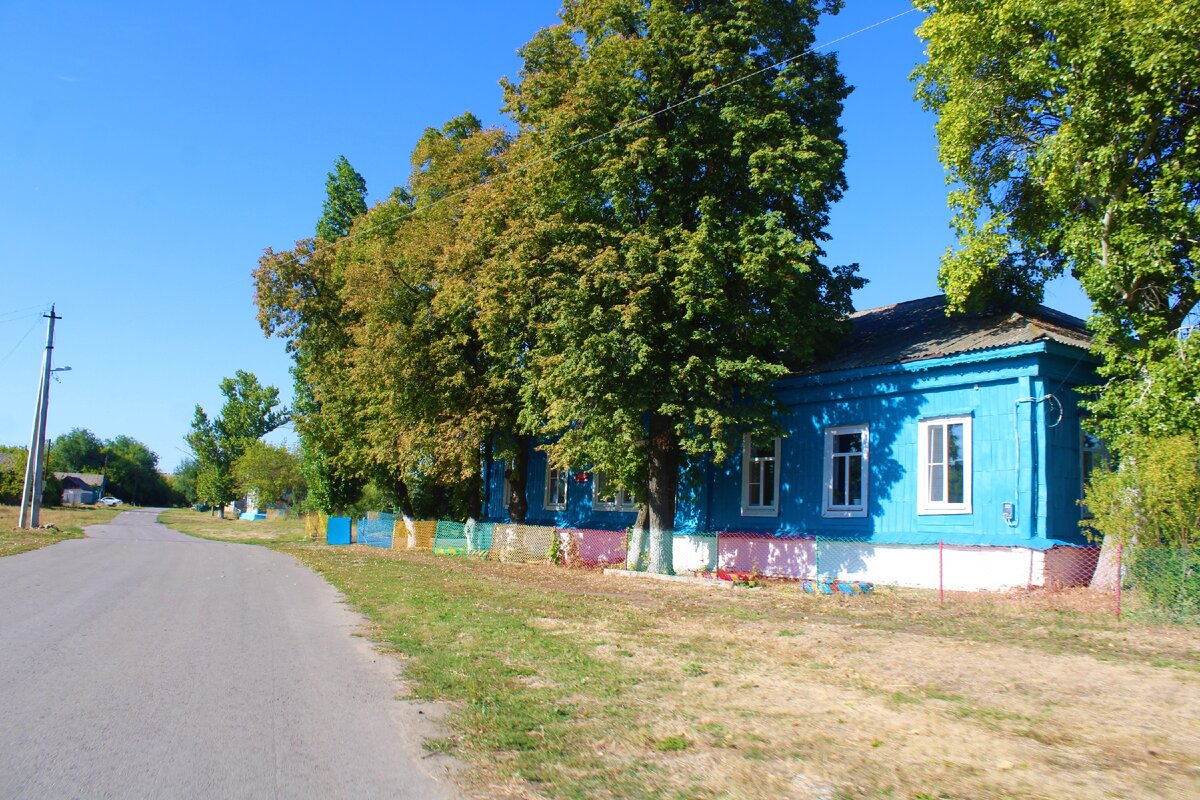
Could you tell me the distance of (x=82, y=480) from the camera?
127 m

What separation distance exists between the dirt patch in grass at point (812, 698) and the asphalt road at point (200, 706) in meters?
0.56

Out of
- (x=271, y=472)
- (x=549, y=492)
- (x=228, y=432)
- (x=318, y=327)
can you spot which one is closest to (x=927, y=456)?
(x=549, y=492)

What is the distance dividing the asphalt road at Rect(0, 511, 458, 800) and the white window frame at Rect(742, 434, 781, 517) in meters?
10.0

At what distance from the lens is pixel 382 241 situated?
28.7 metres

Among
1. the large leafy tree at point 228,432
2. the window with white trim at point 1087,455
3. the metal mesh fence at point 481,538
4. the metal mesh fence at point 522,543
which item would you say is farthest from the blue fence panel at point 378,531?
the large leafy tree at point 228,432

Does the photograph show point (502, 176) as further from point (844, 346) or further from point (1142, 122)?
point (1142, 122)

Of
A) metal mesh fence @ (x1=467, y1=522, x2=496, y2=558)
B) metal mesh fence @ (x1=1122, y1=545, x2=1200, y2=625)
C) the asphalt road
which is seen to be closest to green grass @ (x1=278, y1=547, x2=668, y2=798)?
the asphalt road

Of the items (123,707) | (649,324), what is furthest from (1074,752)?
(649,324)

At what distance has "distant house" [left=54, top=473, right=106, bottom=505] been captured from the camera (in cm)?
11700

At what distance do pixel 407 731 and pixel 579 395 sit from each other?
40.0 ft

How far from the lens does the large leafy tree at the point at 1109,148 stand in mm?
12648

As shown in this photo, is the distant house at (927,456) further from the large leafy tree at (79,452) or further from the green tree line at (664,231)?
the large leafy tree at (79,452)

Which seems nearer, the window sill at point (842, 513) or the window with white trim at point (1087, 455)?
the window with white trim at point (1087, 455)

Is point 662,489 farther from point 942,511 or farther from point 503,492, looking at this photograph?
point 503,492
